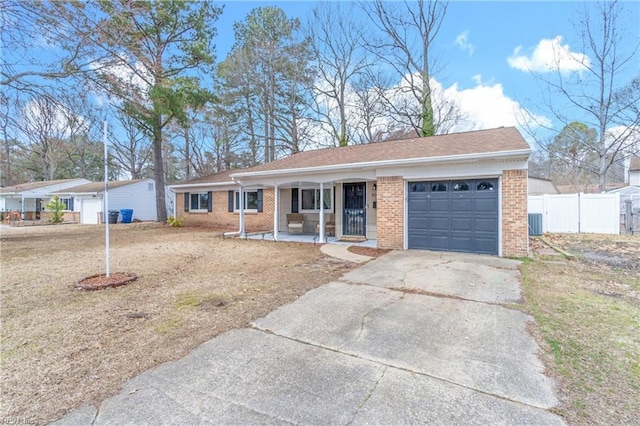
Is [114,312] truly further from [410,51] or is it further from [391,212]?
[410,51]

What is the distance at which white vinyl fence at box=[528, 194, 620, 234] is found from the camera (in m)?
12.8

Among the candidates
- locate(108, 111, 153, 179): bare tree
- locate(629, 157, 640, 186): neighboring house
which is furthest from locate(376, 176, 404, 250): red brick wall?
locate(629, 157, 640, 186): neighboring house

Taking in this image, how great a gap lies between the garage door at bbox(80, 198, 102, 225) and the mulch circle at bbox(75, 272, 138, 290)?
69.8ft

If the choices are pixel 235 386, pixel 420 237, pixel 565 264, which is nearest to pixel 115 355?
pixel 235 386

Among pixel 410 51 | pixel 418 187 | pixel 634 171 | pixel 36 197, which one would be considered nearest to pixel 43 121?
pixel 418 187

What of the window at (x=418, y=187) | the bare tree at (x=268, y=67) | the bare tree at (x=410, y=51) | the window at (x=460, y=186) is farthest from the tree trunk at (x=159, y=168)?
the window at (x=460, y=186)

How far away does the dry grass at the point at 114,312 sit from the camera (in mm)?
2650

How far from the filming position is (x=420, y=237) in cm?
902

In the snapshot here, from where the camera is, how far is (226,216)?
16.5 meters

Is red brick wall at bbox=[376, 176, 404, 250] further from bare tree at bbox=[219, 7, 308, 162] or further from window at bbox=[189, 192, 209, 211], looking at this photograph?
bare tree at bbox=[219, 7, 308, 162]

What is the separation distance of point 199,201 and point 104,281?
1279 centimetres

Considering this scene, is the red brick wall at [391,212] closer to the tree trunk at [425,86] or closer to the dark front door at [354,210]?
the dark front door at [354,210]

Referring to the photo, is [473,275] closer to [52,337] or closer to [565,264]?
[565,264]

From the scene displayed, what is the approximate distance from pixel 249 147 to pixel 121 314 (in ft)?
70.2
